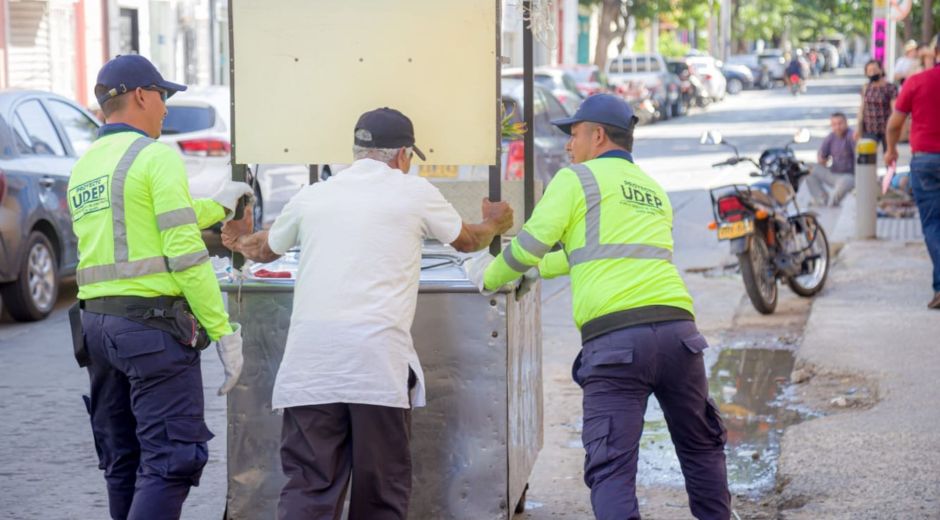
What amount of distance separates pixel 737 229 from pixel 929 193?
1.33 meters

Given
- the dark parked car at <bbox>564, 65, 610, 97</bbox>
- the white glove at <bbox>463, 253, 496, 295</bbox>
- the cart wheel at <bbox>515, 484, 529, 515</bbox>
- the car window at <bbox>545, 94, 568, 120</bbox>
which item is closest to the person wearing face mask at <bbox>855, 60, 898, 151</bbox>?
the car window at <bbox>545, 94, 568, 120</bbox>

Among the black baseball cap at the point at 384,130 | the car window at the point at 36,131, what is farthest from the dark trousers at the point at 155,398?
the car window at the point at 36,131

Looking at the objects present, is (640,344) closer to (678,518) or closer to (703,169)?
(678,518)

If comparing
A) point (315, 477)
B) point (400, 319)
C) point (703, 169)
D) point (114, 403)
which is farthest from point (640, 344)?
point (703, 169)

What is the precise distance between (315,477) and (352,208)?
34.1 inches

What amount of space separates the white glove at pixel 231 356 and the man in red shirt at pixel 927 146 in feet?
21.0

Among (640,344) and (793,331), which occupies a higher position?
(640,344)

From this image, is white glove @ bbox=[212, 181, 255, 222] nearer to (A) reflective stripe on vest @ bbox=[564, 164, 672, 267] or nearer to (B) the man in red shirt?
Answer: (A) reflective stripe on vest @ bbox=[564, 164, 672, 267]

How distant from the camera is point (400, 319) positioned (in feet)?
14.9

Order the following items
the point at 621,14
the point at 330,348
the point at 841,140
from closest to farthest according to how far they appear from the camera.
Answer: the point at 330,348 → the point at 841,140 → the point at 621,14

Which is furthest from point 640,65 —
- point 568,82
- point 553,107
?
point 553,107

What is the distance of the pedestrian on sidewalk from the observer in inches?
706

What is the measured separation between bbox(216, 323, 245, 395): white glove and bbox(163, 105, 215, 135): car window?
9829 millimetres

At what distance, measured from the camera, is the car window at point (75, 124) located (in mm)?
11562
